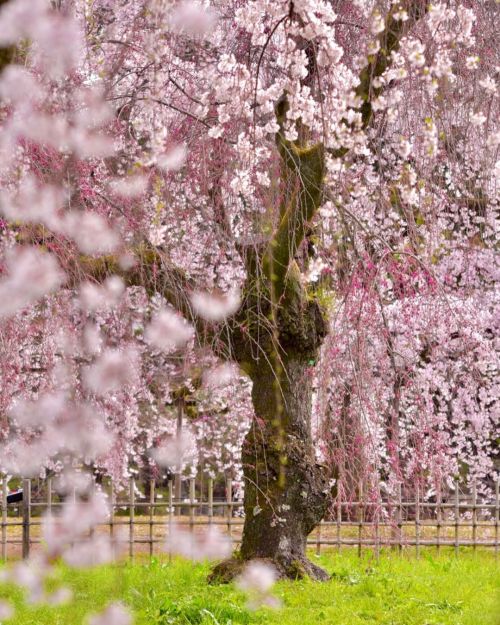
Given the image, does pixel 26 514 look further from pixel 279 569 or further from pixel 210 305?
pixel 210 305

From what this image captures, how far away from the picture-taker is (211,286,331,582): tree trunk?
210 inches

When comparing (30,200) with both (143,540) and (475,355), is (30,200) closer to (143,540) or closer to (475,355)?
(143,540)

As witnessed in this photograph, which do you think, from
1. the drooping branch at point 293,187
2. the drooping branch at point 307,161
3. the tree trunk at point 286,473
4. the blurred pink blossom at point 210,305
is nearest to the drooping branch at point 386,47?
the drooping branch at point 307,161

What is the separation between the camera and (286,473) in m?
5.36

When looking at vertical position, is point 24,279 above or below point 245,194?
below

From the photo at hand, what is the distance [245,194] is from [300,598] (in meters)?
2.17

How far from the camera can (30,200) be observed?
3609 millimetres

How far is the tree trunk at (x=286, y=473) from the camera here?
5332 mm

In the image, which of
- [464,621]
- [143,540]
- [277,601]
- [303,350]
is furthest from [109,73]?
[143,540]

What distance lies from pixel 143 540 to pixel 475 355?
418cm

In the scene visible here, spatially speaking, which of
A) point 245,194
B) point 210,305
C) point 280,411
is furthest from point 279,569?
point 245,194

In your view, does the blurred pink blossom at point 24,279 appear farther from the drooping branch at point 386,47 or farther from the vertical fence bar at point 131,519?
the vertical fence bar at point 131,519

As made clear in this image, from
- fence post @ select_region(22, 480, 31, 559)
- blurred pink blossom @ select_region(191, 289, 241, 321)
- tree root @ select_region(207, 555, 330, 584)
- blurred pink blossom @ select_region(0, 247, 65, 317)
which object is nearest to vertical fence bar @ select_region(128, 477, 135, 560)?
fence post @ select_region(22, 480, 31, 559)

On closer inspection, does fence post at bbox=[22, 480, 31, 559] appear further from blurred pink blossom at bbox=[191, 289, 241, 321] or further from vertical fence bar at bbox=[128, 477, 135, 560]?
blurred pink blossom at bbox=[191, 289, 241, 321]
